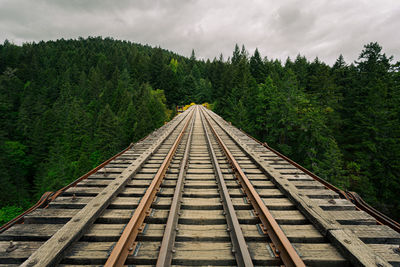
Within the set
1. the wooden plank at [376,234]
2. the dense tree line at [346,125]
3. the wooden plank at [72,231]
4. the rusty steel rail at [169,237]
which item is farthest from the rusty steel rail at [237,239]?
the dense tree line at [346,125]

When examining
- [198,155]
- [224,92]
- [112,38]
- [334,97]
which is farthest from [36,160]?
[112,38]

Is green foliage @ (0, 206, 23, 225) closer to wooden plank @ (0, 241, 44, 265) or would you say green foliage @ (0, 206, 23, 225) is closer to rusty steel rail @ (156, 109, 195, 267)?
wooden plank @ (0, 241, 44, 265)

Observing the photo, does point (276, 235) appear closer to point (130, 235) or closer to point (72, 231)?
point (130, 235)

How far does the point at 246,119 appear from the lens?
1136 inches

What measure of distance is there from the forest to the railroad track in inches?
664

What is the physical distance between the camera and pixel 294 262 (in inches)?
88.8

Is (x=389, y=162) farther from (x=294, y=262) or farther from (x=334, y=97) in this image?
(x=294, y=262)

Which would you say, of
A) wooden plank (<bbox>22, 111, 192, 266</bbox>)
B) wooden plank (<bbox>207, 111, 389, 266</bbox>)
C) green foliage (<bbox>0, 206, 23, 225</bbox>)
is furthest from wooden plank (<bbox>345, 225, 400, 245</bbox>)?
green foliage (<bbox>0, 206, 23, 225</bbox>)

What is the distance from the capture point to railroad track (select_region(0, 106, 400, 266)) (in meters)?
2.54

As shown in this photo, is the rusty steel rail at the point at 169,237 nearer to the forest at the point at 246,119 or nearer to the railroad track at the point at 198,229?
the railroad track at the point at 198,229

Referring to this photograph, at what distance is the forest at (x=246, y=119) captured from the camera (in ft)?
64.5

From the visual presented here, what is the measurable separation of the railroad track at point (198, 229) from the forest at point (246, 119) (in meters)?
16.9

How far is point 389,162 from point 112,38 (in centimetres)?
20398

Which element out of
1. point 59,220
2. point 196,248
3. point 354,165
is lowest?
point 354,165
